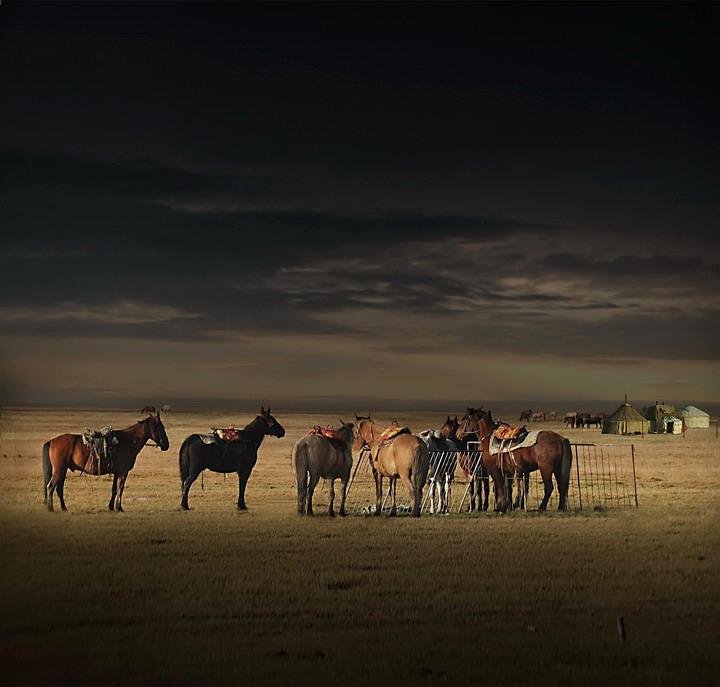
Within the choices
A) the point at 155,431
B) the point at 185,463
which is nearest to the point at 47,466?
the point at 155,431

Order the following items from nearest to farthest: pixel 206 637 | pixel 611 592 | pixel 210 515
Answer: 1. pixel 206 637
2. pixel 611 592
3. pixel 210 515

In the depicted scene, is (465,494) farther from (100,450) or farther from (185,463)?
(100,450)

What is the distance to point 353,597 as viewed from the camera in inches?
392

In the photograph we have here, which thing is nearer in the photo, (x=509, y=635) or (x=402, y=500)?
(x=509, y=635)

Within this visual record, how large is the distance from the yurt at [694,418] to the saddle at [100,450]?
2520 inches

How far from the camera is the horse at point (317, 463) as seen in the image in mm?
17234

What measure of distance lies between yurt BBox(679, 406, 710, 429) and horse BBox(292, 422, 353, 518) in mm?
61704

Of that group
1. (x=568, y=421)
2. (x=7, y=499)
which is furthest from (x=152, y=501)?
(x=568, y=421)

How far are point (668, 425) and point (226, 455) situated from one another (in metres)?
52.2

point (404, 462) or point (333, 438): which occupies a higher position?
point (333, 438)

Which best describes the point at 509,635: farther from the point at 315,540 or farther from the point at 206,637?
the point at 315,540

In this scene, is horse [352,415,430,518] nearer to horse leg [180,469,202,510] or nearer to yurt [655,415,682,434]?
horse leg [180,469,202,510]

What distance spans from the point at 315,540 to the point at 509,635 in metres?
5.93

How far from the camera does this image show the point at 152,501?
1973 centimetres
